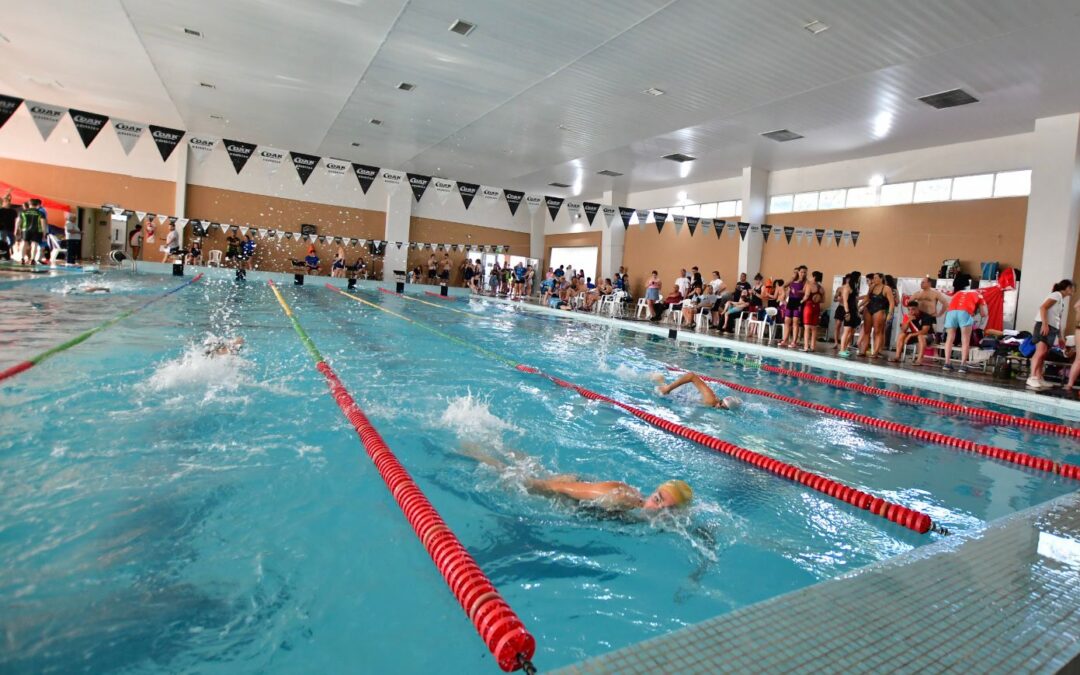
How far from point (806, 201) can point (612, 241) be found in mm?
6856

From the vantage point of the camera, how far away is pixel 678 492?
9.09 feet

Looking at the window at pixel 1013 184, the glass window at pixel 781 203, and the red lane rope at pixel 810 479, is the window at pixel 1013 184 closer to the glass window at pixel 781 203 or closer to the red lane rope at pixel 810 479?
the glass window at pixel 781 203

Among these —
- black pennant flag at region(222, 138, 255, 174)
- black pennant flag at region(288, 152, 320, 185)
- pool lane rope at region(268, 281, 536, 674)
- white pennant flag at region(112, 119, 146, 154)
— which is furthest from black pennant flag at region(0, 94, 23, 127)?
pool lane rope at region(268, 281, 536, 674)

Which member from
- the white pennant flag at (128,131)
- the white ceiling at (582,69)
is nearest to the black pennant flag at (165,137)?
the white pennant flag at (128,131)

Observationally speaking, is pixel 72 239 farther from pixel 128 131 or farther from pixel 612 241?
pixel 612 241

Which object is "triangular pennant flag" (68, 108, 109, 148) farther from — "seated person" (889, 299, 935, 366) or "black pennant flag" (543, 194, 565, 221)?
"seated person" (889, 299, 935, 366)

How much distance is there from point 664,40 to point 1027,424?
230 inches

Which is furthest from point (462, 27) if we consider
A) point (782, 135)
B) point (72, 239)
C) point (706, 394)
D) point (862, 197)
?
point (72, 239)

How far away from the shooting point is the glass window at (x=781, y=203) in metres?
13.5

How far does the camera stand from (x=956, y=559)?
1835 millimetres

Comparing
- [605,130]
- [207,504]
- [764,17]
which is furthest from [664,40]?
[207,504]

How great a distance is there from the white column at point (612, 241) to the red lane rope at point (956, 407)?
11.6 metres

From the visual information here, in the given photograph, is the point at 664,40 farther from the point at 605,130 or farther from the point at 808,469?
the point at 808,469

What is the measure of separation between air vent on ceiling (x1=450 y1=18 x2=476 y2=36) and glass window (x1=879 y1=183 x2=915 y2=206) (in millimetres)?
9120
